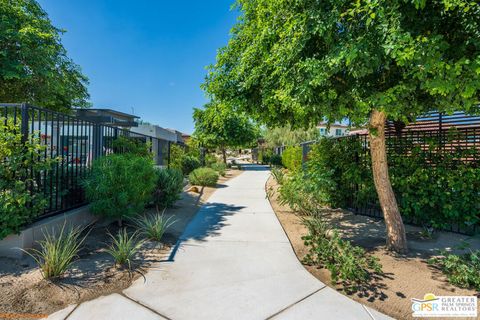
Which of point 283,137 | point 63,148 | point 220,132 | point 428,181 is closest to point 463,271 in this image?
point 428,181

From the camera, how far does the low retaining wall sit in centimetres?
376

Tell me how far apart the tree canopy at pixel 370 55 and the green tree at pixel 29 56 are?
7.66 metres

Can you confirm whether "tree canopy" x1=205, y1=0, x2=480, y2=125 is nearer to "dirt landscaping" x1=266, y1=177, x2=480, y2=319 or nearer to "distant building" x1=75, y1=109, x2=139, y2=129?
"dirt landscaping" x1=266, y1=177, x2=480, y2=319

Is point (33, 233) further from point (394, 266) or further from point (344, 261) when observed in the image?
point (394, 266)

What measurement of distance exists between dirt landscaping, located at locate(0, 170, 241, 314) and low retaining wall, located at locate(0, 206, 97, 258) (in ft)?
0.45

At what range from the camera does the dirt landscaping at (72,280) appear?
2736mm

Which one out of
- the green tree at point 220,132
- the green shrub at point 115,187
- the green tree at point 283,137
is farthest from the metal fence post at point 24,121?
the green tree at point 283,137

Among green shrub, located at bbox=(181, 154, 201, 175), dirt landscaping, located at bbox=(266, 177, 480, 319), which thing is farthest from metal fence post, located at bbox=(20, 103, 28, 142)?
green shrub, located at bbox=(181, 154, 201, 175)

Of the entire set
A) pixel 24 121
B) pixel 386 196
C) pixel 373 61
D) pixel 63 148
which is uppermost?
pixel 373 61

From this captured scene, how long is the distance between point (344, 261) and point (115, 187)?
4301 mm

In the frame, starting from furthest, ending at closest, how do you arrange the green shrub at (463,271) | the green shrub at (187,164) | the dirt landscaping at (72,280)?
the green shrub at (187,164), the green shrub at (463,271), the dirt landscaping at (72,280)

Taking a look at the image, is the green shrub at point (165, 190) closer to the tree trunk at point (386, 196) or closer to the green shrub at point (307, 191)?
the green shrub at point (307, 191)

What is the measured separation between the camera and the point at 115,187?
5086 mm

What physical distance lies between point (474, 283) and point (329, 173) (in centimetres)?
351
